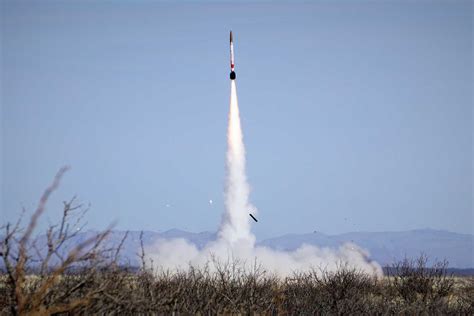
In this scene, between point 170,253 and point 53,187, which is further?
point 170,253

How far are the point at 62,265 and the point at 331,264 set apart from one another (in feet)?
183

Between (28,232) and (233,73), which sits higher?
(233,73)

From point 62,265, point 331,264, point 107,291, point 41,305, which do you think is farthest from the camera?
point 331,264

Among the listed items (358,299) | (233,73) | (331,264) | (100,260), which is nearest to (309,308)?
(358,299)

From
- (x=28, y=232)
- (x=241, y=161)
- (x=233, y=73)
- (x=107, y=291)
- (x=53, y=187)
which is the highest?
(x=233, y=73)

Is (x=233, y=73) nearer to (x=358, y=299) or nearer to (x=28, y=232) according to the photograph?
(x=358, y=299)

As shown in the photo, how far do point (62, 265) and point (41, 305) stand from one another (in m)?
1.52

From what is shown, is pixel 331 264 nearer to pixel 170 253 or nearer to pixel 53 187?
pixel 170 253

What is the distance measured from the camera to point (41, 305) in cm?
1363

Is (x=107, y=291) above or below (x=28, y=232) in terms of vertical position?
below

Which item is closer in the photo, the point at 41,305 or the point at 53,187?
the point at 53,187

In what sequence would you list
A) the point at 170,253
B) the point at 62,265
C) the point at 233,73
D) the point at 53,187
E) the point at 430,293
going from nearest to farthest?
1. the point at 53,187
2. the point at 62,265
3. the point at 430,293
4. the point at 233,73
5. the point at 170,253

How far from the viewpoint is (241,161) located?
50750 millimetres

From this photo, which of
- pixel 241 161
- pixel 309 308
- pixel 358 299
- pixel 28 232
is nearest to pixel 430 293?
pixel 358 299
